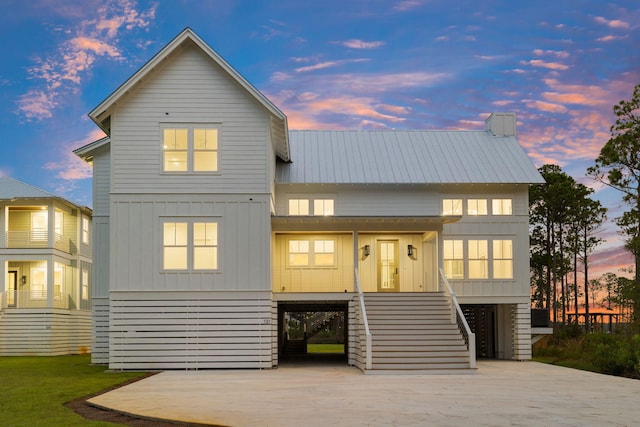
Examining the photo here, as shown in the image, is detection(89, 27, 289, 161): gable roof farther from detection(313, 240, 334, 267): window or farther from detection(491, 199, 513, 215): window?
detection(491, 199, 513, 215): window

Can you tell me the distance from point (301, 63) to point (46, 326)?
763 inches

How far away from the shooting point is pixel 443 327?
24844mm

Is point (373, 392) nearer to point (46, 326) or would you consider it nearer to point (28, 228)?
point (46, 326)

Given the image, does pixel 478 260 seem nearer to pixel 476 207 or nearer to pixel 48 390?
pixel 476 207

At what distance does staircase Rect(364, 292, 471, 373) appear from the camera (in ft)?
75.0

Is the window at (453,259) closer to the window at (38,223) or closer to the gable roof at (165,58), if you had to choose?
the gable roof at (165,58)

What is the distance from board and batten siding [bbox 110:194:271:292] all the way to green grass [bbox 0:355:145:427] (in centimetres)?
317

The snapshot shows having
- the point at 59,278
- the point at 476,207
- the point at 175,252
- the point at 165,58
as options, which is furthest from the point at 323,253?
the point at 59,278

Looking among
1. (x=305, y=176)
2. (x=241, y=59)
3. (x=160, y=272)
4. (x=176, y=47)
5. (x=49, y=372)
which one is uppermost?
(x=241, y=59)

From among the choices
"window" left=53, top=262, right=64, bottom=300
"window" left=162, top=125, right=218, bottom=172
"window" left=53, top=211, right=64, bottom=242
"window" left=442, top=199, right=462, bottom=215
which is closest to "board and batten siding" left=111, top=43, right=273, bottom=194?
"window" left=162, top=125, right=218, bottom=172

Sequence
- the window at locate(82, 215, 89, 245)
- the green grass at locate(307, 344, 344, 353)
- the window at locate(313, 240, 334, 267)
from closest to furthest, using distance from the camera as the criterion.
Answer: the window at locate(313, 240, 334, 267) < the green grass at locate(307, 344, 344, 353) < the window at locate(82, 215, 89, 245)

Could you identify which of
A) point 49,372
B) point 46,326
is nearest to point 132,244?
point 49,372

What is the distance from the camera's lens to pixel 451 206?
100ft

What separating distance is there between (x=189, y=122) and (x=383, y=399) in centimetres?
1289
